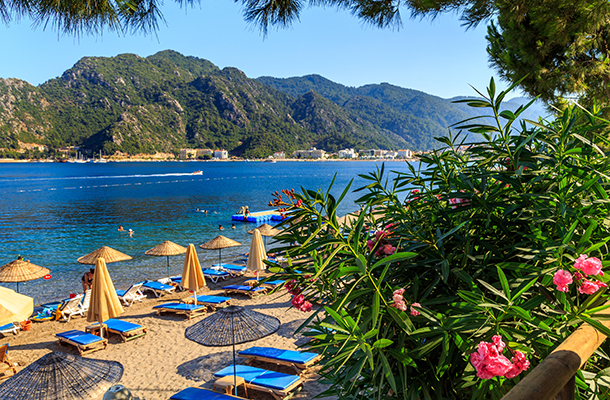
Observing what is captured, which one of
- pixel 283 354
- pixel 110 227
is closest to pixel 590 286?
pixel 283 354

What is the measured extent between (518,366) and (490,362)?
131 millimetres

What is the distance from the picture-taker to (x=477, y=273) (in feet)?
5.44

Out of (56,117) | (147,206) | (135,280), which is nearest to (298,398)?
(135,280)

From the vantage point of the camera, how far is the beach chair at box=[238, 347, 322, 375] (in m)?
6.91

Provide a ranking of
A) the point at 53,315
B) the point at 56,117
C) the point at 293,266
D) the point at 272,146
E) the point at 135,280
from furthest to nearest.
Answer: the point at 272,146
the point at 56,117
the point at 135,280
the point at 53,315
the point at 293,266

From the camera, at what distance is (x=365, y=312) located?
1741mm

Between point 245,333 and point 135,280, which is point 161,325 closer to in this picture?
point 245,333

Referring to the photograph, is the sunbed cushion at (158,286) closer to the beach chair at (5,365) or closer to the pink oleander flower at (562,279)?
the beach chair at (5,365)

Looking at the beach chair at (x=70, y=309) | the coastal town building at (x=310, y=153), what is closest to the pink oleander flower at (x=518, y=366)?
the beach chair at (x=70, y=309)

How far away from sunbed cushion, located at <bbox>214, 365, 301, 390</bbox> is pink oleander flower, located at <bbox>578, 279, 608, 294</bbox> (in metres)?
5.60

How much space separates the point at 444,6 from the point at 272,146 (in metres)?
170

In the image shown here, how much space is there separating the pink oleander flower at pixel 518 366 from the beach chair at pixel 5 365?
9319 mm

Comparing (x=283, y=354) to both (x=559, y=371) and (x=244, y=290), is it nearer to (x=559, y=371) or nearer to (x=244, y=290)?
(x=244, y=290)

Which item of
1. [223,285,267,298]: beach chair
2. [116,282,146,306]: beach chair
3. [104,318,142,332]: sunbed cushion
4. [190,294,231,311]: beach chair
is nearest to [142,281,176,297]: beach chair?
[116,282,146,306]: beach chair
